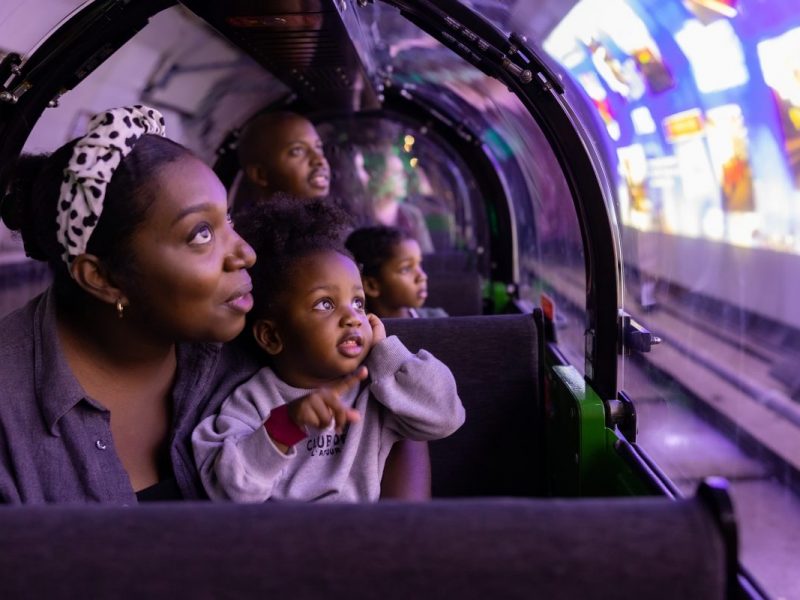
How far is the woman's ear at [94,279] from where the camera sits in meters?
1.73

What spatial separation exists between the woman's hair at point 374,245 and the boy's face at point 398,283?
31mm

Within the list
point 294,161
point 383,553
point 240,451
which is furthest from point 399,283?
point 383,553

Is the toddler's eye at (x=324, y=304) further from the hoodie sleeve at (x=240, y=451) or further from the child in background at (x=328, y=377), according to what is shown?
the hoodie sleeve at (x=240, y=451)

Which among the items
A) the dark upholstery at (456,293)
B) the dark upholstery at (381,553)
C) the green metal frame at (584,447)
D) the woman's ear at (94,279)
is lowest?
the green metal frame at (584,447)

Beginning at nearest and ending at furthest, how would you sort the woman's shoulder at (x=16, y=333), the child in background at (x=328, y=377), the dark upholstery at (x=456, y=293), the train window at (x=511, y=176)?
1. the woman's shoulder at (x=16, y=333)
2. the child in background at (x=328, y=377)
3. the train window at (x=511, y=176)
4. the dark upholstery at (x=456, y=293)

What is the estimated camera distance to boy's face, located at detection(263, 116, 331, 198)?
3904 millimetres

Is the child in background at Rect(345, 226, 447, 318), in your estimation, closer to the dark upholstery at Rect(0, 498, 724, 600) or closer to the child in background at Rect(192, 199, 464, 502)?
the child in background at Rect(192, 199, 464, 502)

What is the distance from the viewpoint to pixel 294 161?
3.93 meters

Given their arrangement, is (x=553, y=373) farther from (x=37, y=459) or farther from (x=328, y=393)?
(x=37, y=459)

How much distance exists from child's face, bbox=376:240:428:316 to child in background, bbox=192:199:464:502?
1.79 meters

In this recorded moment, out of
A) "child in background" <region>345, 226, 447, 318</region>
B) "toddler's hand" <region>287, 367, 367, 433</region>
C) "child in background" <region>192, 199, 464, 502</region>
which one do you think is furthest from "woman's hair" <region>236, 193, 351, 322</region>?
"child in background" <region>345, 226, 447, 318</region>

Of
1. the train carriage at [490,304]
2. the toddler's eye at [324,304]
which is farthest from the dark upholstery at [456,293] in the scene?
the toddler's eye at [324,304]

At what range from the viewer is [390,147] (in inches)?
334

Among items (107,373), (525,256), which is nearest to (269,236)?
(107,373)
